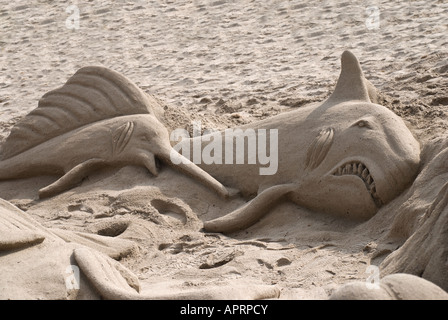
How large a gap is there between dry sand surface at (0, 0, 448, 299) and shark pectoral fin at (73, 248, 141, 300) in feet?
0.73

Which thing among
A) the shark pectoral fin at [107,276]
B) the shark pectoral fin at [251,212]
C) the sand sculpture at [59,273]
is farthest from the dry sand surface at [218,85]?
the sand sculpture at [59,273]

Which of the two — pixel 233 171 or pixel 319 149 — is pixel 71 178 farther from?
pixel 319 149

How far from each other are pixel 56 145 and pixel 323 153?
1.74 meters

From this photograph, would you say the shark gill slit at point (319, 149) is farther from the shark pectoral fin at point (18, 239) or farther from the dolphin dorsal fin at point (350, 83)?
the shark pectoral fin at point (18, 239)

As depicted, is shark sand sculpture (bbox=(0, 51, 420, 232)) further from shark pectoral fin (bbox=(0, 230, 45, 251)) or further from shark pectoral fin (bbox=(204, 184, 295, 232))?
shark pectoral fin (bbox=(0, 230, 45, 251))

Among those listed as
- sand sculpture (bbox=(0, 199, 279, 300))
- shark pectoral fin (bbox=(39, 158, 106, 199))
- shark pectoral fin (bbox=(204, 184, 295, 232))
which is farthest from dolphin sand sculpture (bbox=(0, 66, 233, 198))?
sand sculpture (bbox=(0, 199, 279, 300))

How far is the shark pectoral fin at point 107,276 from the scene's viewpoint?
305cm

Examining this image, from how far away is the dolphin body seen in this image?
4109mm

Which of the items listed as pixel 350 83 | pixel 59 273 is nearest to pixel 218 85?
pixel 350 83

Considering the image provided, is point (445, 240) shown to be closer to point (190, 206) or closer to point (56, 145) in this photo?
point (190, 206)

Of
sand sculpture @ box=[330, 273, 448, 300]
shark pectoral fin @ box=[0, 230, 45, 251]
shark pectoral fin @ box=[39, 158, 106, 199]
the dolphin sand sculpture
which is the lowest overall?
shark pectoral fin @ box=[39, 158, 106, 199]
